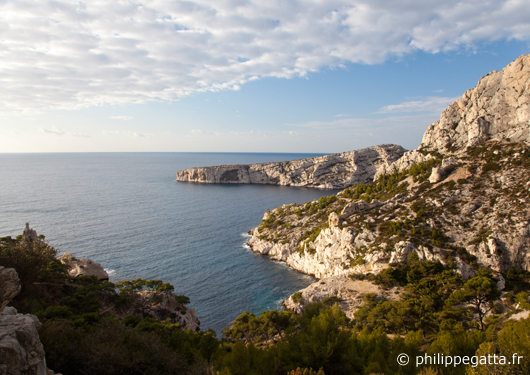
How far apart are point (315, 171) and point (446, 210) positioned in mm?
121040

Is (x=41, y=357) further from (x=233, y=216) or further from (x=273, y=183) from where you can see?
(x=273, y=183)

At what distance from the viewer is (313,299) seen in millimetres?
44094

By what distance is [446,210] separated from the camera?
51656mm

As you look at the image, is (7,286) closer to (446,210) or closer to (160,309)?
(160,309)

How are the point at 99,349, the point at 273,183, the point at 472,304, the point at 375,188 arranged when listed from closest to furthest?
the point at 99,349 < the point at 472,304 < the point at 375,188 < the point at 273,183

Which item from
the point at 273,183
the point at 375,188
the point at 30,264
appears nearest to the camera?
the point at 30,264

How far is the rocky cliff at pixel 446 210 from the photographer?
44.7 m

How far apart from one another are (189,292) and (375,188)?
5330 centimetres

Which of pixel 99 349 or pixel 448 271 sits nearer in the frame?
pixel 99 349

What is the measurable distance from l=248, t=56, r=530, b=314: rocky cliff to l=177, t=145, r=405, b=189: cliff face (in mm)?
83324

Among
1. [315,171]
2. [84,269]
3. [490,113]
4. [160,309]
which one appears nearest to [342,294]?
[160,309]

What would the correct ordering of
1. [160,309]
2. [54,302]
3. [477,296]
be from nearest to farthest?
[54,302] → [477,296] → [160,309]

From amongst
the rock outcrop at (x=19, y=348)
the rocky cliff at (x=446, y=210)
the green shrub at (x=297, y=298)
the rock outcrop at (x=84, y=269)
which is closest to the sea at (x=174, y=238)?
the green shrub at (x=297, y=298)

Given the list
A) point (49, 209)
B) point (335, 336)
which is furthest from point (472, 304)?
point (49, 209)
